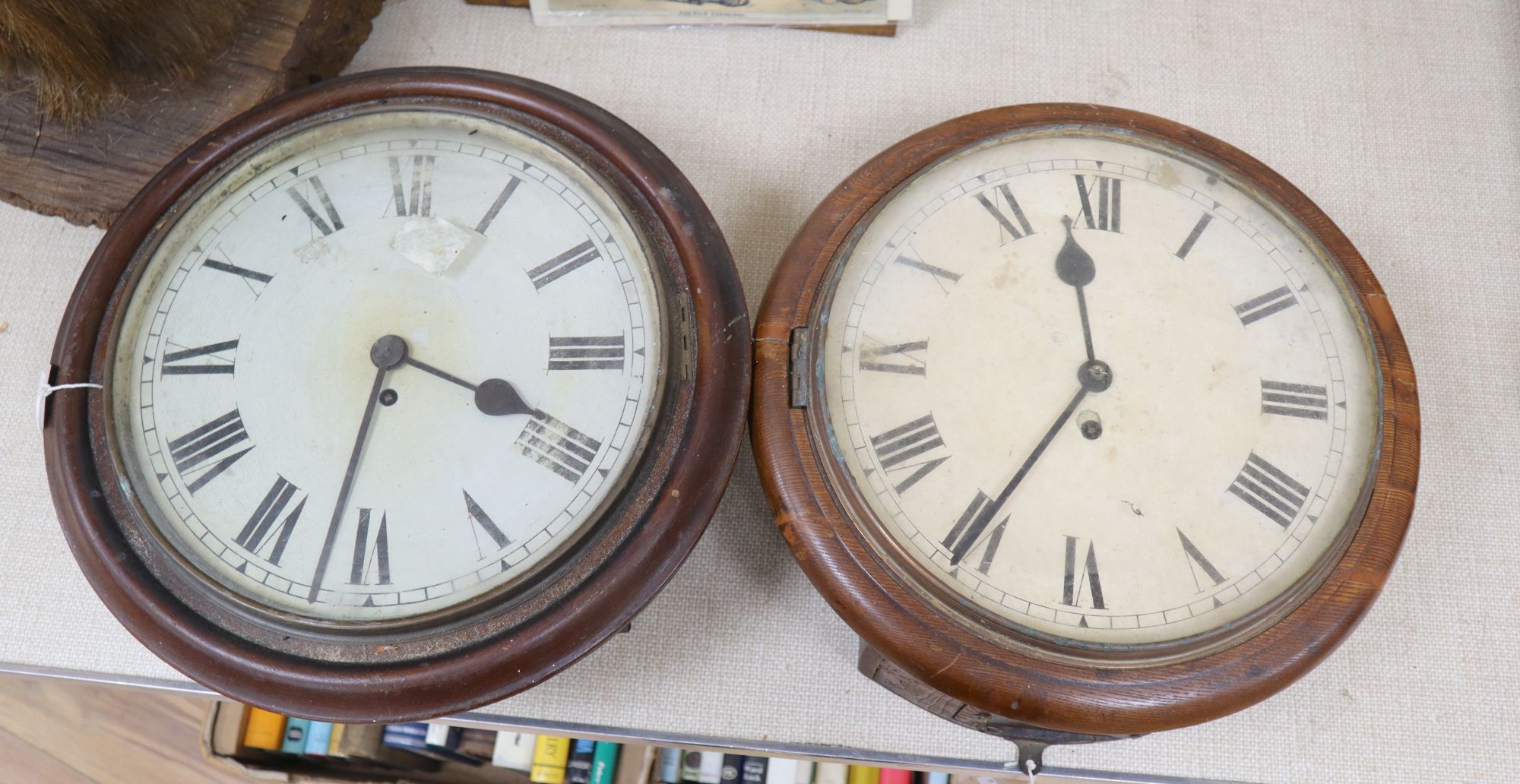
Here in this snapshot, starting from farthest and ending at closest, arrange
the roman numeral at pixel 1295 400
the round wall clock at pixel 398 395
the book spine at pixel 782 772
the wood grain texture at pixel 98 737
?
the wood grain texture at pixel 98 737, the book spine at pixel 782 772, the roman numeral at pixel 1295 400, the round wall clock at pixel 398 395

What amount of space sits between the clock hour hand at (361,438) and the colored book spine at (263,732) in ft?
3.02

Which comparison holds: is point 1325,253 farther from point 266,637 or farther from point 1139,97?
point 266,637

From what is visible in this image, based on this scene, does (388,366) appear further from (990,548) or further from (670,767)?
(670,767)

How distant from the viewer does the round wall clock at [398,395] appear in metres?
0.88

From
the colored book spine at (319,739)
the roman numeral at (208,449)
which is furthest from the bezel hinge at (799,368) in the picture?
the colored book spine at (319,739)

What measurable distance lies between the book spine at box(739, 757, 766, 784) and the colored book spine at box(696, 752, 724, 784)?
42 mm

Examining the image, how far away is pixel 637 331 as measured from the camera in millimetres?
959

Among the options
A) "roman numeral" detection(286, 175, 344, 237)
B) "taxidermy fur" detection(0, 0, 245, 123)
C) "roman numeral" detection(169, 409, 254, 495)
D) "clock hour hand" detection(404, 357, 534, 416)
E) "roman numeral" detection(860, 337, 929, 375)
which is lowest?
"roman numeral" detection(169, 409, 254, 495)

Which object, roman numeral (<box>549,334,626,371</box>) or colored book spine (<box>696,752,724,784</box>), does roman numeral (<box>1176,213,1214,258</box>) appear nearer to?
roman numeral (<box>549,334,626,371</box>)

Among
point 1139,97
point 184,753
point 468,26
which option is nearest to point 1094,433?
point 1139,97

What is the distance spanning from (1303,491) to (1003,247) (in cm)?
40

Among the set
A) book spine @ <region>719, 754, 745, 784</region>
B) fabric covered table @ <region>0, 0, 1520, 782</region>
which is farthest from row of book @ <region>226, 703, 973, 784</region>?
fabric covered table @ <region>0, 0, 1520, 782</region>

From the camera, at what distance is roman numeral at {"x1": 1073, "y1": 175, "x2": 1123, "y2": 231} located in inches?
41.3

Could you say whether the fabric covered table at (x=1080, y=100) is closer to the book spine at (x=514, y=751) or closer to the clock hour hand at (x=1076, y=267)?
the clock hour hand at (x=1076, y=267)
